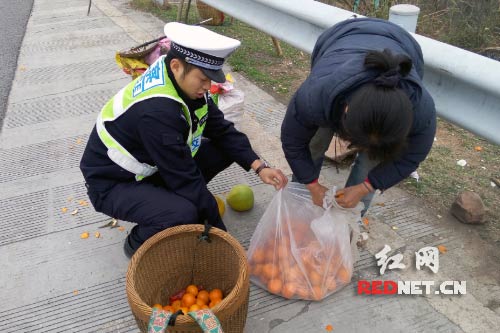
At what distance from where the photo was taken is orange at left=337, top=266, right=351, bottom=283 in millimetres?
2189

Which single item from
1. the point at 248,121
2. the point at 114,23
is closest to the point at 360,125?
the point at 248,121

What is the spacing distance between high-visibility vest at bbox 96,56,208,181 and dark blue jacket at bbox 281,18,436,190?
0.50 meters

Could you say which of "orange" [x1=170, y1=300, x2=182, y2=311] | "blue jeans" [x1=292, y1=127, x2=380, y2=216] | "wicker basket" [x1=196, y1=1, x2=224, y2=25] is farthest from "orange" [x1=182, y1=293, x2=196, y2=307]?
"wicker basket" [x1=196, y1=1, x2=224, y2=25]

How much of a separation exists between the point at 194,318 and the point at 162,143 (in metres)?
0.82

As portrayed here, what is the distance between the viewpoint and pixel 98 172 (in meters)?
2.18

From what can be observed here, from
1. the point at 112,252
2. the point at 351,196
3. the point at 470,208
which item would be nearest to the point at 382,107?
the point at 351,196

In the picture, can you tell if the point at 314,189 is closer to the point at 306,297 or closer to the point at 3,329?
the point at 306,297

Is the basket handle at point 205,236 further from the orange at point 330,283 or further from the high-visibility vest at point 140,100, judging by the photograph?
the orange at point 330,283

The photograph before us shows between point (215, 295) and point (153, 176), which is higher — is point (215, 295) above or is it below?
below

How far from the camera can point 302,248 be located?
2.20 meters

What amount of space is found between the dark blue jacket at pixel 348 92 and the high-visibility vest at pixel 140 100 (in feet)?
1.65

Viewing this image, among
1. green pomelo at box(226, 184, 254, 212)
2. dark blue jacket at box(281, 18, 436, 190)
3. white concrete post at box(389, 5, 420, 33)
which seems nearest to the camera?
dark blue jacket at box(281, 18, 436, 190)

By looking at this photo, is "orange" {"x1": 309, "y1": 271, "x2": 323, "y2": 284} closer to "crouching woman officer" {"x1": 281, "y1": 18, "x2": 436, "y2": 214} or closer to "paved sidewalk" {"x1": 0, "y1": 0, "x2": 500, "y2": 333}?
"paved sidewalk" {"x1": 0, "y1": 0, "x2": 500, "y2": 333}

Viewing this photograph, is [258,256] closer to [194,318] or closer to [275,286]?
[275,286]
